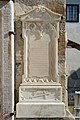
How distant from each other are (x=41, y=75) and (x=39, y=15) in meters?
1.39

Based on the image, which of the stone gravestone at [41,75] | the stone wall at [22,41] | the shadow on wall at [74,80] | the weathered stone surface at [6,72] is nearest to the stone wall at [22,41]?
the stone wall at [22,41]

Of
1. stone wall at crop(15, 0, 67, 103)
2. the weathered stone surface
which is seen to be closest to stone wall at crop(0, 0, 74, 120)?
stone wall at crop(15, 0, 67, 103)

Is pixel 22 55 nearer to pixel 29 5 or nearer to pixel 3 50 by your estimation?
pixel 3 50

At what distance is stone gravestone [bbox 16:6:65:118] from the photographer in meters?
9.47

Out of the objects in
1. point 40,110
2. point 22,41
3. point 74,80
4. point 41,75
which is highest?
point 22,41

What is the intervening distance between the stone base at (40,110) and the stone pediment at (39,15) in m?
1.94

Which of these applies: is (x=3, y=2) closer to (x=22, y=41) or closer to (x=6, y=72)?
(x=22, y=41)

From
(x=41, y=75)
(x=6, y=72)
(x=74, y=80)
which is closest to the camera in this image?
(x=6, y=72)

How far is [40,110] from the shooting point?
948 centimetres

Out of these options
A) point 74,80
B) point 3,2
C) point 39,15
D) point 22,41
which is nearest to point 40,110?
point 22,41

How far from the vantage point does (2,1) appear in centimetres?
941

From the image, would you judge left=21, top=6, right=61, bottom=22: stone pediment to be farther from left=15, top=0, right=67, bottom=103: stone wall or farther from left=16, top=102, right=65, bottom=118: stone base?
left=16, top=102, right=65, bottom=118: stone base

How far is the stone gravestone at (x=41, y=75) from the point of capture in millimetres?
9469

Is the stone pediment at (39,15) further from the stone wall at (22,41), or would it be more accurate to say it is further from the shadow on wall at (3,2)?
the shadow on wall at (3,2)
